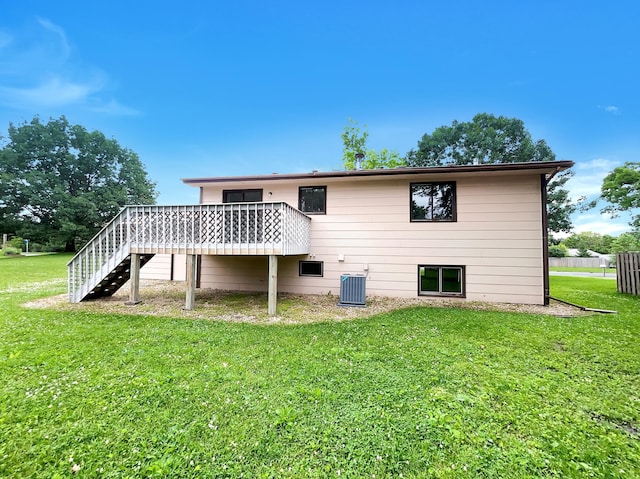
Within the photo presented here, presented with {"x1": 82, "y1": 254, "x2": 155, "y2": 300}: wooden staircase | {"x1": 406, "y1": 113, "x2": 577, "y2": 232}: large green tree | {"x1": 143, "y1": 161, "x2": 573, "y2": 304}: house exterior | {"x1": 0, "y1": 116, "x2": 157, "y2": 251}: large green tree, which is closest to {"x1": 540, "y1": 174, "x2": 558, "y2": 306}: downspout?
{"x1": 143, "y1": 161, "x2": 573, "y2": 304}: house exterior

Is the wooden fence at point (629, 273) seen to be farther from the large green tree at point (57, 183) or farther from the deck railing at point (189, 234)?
the large green tree at point (57, 183)

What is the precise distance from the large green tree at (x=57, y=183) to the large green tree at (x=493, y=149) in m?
31.2

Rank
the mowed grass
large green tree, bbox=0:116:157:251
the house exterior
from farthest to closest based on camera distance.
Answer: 1. large green tree, bbox=0:116:157:251
2. the house exterior
3. the mowed grass

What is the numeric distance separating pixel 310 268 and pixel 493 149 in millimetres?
22698

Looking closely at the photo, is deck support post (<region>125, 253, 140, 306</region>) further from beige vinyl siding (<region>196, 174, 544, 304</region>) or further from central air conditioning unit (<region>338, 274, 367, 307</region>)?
central air conditioning unit (<region>338, 274, 367, 307</region>)

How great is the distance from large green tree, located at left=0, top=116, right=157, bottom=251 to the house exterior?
22428 mm

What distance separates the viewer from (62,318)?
589cm

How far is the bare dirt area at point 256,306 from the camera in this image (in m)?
6.47

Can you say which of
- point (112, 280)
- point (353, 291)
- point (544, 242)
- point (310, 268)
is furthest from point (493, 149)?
point (112, 280)

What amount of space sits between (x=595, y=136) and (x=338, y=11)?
788 inches

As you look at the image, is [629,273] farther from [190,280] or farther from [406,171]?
[190,280]

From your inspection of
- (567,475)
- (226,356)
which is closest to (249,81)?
(226,356)

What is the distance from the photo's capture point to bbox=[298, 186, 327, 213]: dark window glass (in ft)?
30.4

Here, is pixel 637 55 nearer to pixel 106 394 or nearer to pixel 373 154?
pixel 373 154
